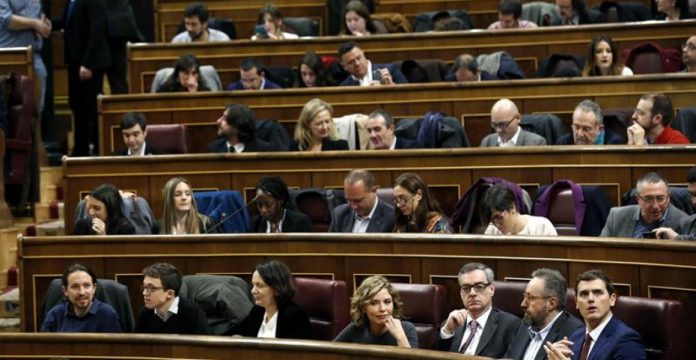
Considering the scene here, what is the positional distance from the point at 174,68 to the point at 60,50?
5.46 ft

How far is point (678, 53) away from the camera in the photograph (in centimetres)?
608

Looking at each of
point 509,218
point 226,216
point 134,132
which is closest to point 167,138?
point 134,132

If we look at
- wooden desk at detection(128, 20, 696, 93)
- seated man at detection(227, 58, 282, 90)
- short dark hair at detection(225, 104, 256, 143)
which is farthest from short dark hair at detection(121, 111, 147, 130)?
wooden desk at detection(128, 20, 696, 93)

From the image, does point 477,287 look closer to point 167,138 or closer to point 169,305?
point 169,305

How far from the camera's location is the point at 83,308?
4621mm

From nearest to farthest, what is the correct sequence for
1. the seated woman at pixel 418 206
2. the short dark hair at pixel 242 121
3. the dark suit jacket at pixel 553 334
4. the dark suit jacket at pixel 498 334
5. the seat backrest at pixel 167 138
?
the dark suit jacket at pixel 553 334
the dark suit jacket at pixel 498 334
the seated woman at pixel 418 206
the short dark hair at pixel 242 121
the seat backrest at pixel 167 138

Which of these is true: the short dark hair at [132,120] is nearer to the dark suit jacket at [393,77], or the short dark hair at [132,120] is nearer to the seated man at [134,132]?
the seated man at [134,132]

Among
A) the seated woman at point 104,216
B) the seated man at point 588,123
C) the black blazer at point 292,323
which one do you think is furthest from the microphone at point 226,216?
the seated man at point 588,123

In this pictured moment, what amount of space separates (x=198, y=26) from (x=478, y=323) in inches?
126

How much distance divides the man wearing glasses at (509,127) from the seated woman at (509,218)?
2.33 ft

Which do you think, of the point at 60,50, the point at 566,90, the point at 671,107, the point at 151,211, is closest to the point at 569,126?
the point at 566,90

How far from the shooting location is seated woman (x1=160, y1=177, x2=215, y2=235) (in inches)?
202

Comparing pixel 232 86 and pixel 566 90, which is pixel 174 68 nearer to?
pixel 232 86

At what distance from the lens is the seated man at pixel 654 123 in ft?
16.7
